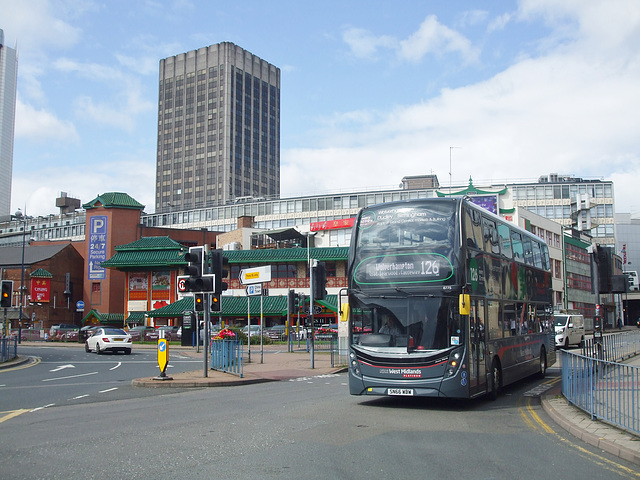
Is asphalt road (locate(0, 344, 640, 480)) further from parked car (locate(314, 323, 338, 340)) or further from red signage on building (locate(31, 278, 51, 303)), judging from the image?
red signage on building (locate(31, 278, 51, 303))

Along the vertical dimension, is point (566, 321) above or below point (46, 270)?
below

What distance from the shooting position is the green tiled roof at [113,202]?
69.0 m

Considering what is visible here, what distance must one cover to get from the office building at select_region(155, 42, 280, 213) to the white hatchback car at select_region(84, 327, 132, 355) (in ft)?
329

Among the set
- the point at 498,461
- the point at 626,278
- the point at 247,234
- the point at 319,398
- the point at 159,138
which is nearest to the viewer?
the point at 498,461

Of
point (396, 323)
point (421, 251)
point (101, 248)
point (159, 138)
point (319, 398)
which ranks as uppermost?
point (159, 138)

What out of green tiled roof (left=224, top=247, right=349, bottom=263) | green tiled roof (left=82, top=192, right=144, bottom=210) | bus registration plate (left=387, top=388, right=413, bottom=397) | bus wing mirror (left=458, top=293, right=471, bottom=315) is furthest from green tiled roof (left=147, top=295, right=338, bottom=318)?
bus wing mirror (left=458, top=293, right=471, bottom=315)

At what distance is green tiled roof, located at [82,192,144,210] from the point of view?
226ft

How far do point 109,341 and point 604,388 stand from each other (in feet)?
91.9

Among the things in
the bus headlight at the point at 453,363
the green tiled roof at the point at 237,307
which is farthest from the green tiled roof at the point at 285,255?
the bus headlight at the point at 453,363

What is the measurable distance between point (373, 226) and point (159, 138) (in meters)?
140

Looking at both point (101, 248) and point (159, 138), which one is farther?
point (159, 138)

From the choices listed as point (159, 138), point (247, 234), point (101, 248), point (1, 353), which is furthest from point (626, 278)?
point (159, 138)

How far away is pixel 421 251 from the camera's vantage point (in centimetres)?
1238

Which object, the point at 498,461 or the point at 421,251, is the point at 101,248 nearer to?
the point at 421,251
